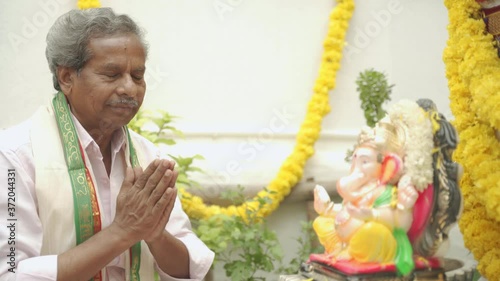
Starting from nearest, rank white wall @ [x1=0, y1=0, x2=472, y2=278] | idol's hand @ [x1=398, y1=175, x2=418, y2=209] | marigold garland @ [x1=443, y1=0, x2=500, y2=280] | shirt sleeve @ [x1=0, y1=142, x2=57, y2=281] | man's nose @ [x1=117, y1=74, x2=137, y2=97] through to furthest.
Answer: idol's hand @ [x1=398, y1=175, x2=418, y2=209] → shirt sleeve @ [x1=0, y1=142, x2=57, y2=281] → man's nose @ [x1=117, y1=74, x2=137, y2=97] → marigold garland @ [x1=443, y1=0, x2=500, y2=280] → white wall @ [x1=0, y1=0, x2=472, y2=278]

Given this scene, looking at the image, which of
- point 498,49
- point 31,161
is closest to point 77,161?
point 31,161

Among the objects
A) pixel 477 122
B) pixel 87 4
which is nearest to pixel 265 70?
pixel 87 4

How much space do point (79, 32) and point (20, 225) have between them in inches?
27.9

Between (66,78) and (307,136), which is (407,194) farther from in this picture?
(307,136)

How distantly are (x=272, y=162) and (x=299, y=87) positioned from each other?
54 cm

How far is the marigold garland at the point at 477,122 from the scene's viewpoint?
2867 mm

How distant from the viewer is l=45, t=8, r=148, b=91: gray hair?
2.35 m

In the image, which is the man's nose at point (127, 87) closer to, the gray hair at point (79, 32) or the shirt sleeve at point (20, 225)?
the gray hair at point (79, 32)

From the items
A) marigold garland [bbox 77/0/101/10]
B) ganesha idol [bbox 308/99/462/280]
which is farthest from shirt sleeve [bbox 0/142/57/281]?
marigold garland [bbox 77/0/101/10]

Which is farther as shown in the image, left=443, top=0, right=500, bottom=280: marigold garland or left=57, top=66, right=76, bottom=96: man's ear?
left=443, top=0, right=500, bottom=280: marigold garland

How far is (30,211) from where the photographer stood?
7.34 ft

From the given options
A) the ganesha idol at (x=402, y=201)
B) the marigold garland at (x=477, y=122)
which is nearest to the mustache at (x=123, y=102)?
the ganesha idol at (x=402, y=201)

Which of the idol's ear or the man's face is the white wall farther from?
the idol's ear

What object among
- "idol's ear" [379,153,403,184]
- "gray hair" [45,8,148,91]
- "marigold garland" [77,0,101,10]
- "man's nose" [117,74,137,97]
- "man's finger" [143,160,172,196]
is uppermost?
"marigold garland" [77,0,101,10]
